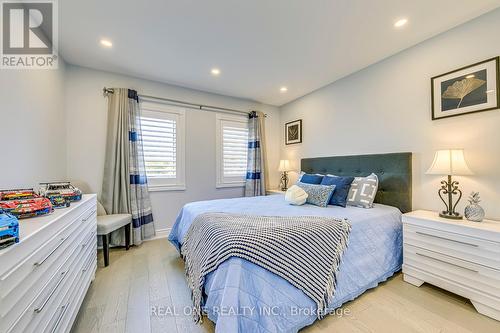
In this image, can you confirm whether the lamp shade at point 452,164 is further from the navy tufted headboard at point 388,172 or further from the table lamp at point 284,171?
the table lamp at point 284,171

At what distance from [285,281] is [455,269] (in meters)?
1.54

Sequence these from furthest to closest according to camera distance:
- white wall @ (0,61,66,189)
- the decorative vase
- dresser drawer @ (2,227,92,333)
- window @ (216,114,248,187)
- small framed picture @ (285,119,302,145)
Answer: small framed picture @ (285,119,302,145) → window @ (216,114,248,187) → the decorative vase → white wall @ (0,61,66,189) → dresser drawer @ (2,227,92,333)

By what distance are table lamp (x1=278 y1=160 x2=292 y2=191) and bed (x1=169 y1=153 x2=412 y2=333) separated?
0.80 metres

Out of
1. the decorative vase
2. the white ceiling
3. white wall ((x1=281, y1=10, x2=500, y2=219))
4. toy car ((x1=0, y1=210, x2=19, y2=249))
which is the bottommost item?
the decorative vase

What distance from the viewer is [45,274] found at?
99 centimetres

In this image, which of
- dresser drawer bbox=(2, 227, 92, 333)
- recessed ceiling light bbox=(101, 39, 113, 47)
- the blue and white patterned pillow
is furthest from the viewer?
Answer: the blue and white patterned pillow

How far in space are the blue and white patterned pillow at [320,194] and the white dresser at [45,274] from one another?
220cm

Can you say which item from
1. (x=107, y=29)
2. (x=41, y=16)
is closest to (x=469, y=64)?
(x=107, y=29)

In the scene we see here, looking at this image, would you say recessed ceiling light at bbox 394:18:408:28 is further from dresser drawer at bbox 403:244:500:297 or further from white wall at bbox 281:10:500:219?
dresser drawer at bbox 403:244:500:297

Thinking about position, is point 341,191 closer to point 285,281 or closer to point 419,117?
point 419,117

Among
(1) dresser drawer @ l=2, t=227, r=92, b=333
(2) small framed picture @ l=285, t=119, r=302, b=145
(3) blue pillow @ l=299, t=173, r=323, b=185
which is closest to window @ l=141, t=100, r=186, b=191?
(1) dresser drawer @ l=2, t=227, r=92, b=333

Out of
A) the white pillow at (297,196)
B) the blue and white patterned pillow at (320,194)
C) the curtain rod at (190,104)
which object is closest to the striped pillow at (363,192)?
the blue and white patterned pillow at (320,194)

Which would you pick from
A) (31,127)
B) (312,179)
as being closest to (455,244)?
(312,179)

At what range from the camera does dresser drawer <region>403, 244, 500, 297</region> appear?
151 cm
